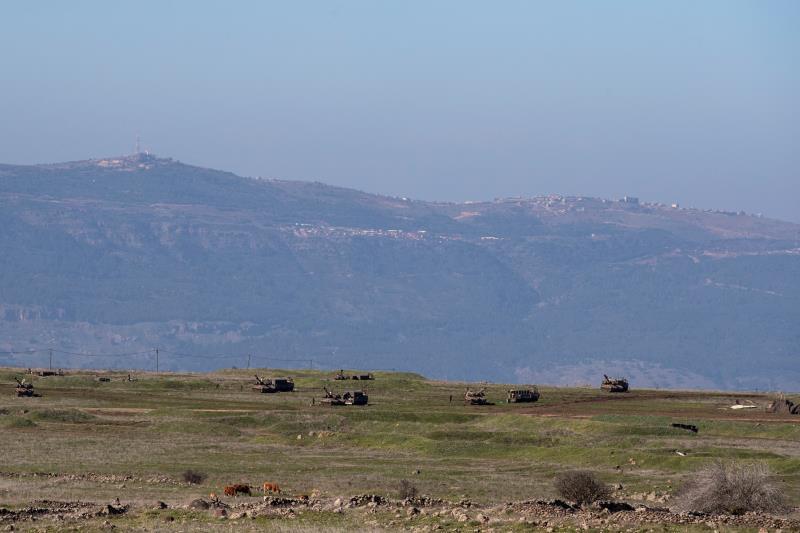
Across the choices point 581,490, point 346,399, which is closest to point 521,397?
point 346,399

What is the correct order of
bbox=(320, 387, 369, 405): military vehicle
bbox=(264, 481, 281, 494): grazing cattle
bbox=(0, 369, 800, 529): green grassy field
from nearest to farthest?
bbox=(264, 481, 281, 494): grazing cattle
bbox=(0, 369, 800, 529): green grassy field
bbox=(320, 387, 369, 405): military vehicle

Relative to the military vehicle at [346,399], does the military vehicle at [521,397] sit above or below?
below

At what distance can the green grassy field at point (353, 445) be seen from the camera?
4594 centimetres

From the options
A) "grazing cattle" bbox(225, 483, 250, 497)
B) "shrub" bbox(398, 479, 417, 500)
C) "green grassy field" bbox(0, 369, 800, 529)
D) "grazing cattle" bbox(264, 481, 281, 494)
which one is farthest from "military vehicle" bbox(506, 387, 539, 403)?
"grazing cattle" bbox(225, 483, 250, 497)

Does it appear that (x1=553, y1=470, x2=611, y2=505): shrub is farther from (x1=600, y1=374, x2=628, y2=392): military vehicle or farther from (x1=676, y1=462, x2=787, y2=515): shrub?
(x1=600, y1=374, x2=628, y2=392): military vehicle

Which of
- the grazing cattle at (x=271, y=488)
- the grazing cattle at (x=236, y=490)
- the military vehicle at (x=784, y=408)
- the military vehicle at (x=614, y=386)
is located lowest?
the military vehicle at (x=614, y=386)

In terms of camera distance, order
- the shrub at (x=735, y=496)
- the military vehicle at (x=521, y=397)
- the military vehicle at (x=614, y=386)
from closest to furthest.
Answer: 1. the shrub at (x=735, y=496)
2. the military vehicle at (x=521, y=397)
3. the military vehicle at (x=614, y=386)

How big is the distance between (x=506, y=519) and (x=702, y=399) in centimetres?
8657

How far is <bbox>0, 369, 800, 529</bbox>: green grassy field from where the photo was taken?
151ft

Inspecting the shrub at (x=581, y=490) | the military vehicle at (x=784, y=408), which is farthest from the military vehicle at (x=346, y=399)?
the shrub at (x=581, y=490)

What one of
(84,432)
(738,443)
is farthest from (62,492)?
(738,443)

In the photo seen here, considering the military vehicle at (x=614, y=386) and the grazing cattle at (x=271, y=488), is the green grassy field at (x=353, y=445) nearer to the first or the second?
the grazing cattle at (x=271, y=488)

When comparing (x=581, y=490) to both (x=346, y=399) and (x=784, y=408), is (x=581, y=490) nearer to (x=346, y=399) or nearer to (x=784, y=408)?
(x=784, y=408)

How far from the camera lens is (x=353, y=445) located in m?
69.0
